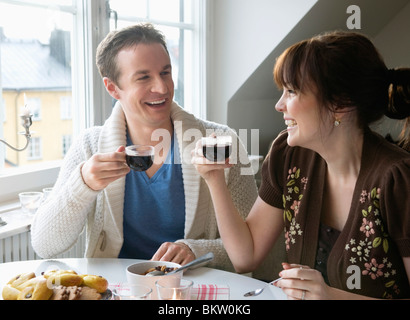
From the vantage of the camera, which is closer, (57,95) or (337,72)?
(337,72)

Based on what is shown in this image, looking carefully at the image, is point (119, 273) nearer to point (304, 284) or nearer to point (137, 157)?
point (137, 157)

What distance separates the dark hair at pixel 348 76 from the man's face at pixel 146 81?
57 centimetres

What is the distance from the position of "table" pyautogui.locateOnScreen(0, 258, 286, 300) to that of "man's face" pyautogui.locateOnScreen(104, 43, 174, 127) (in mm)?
611

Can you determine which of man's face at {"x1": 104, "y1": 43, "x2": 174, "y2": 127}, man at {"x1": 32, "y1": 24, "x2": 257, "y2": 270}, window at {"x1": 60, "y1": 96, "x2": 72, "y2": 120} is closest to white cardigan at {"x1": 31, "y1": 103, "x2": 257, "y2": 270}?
man at {"x1": 32, "y1": 24, "x2": 257, "y2": 270}

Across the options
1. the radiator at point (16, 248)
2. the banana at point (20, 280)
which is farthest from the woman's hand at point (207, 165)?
the radiator at point (16, 248)

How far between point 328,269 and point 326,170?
32 centimetres

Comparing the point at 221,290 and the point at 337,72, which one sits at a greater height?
the point at 337,72

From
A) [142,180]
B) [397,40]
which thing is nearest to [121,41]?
[142,180]

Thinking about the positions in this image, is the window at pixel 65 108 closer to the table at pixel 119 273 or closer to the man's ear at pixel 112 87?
the man's ear at pixel 112 87
